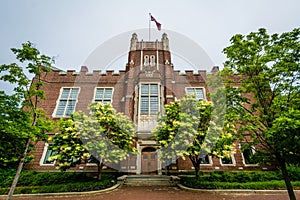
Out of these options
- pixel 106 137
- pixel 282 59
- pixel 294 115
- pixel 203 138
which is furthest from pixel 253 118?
pixel 106 137

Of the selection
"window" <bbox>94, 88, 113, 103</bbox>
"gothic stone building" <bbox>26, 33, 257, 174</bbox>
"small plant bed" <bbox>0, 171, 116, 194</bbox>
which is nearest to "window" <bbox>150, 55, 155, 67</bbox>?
"gothic stone building" <bbox>26, 33, 257, 174</bbox>

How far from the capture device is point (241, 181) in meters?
9.71

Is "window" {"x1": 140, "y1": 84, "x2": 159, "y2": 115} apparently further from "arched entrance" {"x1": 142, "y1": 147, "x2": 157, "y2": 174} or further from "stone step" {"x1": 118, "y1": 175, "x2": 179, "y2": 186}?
"stone step" {"x1": 118, "y1": 175, "x2": 179, "y2": 186}

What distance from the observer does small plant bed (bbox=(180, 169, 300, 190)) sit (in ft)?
27.1

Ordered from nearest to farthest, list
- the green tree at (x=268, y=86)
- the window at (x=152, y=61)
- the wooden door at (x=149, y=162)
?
the green tree at (x=268, y=86) < the wooden door at (x=149, y=162) < the window at (x=152, y=61)

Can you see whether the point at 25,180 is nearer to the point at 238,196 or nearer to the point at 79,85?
the point at 79,85

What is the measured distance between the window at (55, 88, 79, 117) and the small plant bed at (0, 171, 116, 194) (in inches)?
215

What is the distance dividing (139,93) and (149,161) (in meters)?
5.63

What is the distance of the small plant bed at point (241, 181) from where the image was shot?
8273 millimetres

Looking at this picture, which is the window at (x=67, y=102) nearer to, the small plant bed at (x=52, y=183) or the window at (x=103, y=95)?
the window at (x=103, y=95)

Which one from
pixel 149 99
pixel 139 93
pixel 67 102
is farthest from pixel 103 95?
pixel 149 99

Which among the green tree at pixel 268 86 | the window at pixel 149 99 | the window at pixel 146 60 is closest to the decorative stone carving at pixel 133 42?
the window at pixel 146 60

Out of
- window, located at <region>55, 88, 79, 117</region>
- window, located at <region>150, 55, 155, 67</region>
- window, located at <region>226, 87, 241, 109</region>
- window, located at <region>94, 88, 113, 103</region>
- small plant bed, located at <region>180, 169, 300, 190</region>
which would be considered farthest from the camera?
window, located at <region>150, 55, 155, 67</region>

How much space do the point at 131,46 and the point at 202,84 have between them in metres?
8.79
